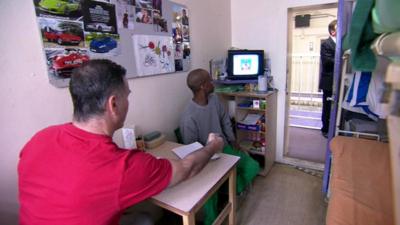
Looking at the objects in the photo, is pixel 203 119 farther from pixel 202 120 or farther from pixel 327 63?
pixel 327 63

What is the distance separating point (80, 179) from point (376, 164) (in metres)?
1.49

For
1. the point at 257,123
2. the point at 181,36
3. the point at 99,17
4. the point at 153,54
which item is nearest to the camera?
the point at 99,17

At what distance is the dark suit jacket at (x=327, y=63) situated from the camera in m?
3.03

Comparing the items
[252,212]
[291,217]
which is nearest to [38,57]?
[252,212]

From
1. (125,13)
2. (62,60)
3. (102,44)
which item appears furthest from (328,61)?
(62,60)

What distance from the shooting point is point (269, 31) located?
2613 mm

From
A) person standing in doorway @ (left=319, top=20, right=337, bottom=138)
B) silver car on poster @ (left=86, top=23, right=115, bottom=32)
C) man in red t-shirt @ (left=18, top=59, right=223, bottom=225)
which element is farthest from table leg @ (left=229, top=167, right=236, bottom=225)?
person standing in doorway @ (left=319, top=20, right=337, bottom=138)

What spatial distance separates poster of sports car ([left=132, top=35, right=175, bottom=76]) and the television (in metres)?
0.84

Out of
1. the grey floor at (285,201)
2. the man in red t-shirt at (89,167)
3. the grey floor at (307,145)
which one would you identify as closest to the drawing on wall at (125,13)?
the man in red t-shirt at (89,167)

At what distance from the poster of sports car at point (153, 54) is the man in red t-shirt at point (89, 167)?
0.74 m

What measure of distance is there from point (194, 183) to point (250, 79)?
1.68 meters

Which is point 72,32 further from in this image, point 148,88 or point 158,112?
point 158,112

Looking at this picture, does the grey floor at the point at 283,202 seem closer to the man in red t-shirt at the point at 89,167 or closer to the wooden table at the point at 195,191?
the wooden table at the point at 195,191

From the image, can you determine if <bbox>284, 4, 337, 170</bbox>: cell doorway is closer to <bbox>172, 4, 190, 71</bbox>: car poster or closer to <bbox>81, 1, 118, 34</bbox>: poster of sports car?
<bbox>172, 4, 190, 71</bbox>: car poster
